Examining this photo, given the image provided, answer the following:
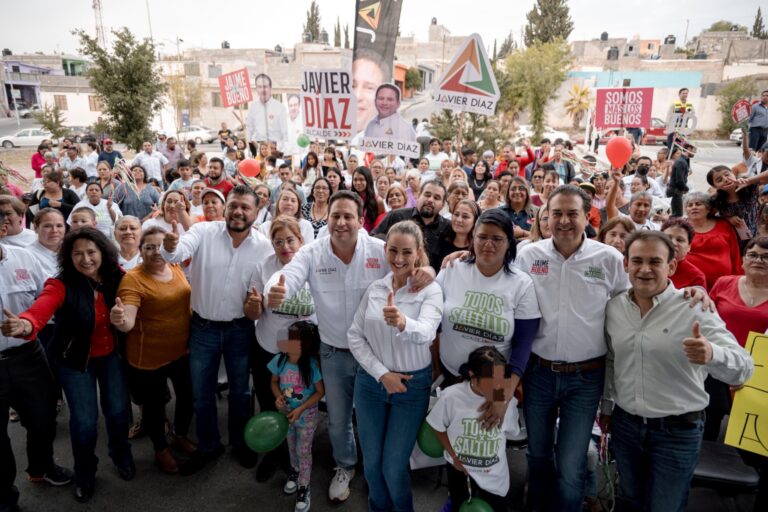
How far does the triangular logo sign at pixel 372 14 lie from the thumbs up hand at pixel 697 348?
7.68 m

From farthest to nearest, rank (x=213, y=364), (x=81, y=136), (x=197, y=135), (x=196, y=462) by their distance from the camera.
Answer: (x=197, y=135)
(x=81, y=136)
(x=196, y=462)
(x=213, y=364)

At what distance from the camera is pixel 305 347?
127 inches

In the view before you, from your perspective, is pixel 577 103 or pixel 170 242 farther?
pixel 577 103

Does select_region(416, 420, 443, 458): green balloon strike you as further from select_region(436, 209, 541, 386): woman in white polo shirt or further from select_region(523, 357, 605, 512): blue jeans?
select_region(523, 357, 605, 512): blue jeans

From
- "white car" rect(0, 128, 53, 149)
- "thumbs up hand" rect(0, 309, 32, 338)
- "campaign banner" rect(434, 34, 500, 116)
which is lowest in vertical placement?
"thumbs up hand" rect(0, 309, 32, 338)

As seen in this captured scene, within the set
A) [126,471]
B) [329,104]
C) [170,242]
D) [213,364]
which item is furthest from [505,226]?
[329,104]

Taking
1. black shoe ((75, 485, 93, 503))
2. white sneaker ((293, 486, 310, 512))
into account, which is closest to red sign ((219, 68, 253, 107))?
black shoe ((75, 485, 93, 503))

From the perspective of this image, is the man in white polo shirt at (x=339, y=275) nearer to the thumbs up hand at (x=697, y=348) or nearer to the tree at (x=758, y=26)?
the thumbs up hand at (x=697, y=348)

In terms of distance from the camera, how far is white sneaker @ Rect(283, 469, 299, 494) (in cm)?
339

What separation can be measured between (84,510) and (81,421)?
0.63m

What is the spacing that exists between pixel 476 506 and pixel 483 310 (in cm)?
109

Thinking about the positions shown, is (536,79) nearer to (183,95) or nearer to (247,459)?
(183,95)

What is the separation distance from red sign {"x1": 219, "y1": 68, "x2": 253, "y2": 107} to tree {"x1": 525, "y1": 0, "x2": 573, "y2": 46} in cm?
→ 4600

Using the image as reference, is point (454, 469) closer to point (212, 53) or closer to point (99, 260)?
point (99, 260)
